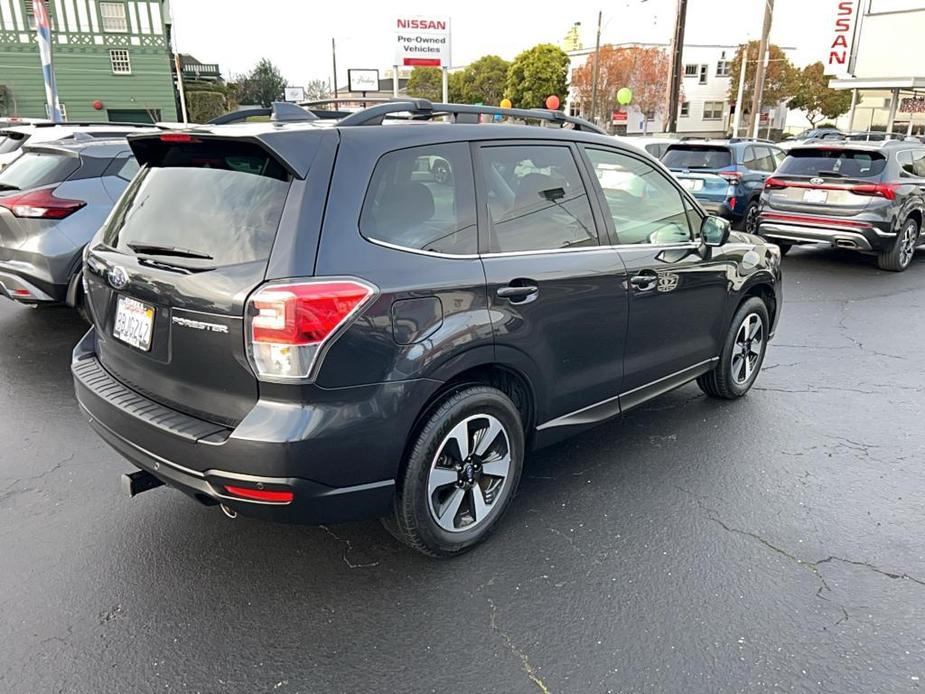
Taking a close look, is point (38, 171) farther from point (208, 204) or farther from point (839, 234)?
point (839, 234)

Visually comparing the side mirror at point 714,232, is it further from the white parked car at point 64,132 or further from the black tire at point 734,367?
the white parked car at point 64,132

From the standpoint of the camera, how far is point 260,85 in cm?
5409

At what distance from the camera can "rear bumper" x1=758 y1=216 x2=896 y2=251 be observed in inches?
356

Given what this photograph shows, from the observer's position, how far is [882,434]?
4.36 meters

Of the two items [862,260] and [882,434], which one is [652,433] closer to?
[882,434]

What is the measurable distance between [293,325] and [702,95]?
248ft

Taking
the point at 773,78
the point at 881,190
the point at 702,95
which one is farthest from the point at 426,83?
the point at 881,190

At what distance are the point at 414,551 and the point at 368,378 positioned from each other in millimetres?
999

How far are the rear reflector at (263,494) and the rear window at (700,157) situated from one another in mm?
11365

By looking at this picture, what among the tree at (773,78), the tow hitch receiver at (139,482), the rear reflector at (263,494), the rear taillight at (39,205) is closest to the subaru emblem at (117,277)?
the tow hitch receiver at (139,482)

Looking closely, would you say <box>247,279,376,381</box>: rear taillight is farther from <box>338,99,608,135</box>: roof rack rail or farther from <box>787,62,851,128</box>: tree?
<box>787,62,851,128</box>: tree

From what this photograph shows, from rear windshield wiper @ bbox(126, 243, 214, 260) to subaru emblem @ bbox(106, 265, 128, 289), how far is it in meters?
0.10

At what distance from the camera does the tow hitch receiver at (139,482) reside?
2.83 m

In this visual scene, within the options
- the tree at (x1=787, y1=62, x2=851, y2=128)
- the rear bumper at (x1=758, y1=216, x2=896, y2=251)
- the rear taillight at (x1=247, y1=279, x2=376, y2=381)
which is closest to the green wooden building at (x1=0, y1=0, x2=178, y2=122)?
the rear bumper at (x1=758, y1=216, x2=896, y2=251)
